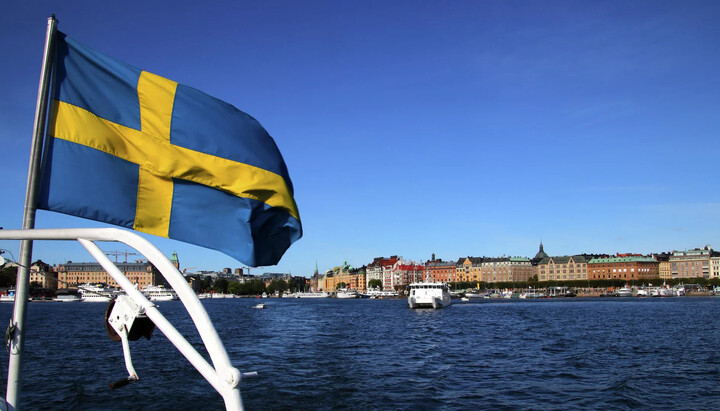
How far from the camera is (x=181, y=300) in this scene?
174 inches

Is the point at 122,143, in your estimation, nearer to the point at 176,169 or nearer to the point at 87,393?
the point at 176,169

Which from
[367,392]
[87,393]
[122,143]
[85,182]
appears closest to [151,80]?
[122,143]

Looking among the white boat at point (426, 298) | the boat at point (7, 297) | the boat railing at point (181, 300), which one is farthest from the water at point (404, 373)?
the boat at point (7, 297)

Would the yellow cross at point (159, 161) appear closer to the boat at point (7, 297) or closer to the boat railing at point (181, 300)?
the boat railing at point (181, 300)

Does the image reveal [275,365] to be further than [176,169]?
Yes

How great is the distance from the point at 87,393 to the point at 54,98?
1632 cm

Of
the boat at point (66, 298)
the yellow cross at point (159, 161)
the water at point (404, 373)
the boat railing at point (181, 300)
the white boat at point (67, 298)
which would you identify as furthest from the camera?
the white boat at point (67, 298)

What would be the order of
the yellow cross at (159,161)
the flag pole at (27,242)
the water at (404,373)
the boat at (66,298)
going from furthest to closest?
1. the boat at (66,298)
2. the water at (404,373)
3. the yellow cross at (159,161)
4. the flag pole at (27,242)

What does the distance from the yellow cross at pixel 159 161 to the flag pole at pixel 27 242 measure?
2.00 ft

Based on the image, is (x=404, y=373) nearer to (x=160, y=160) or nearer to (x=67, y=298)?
(x=160, y=160)

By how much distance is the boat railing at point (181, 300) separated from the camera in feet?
15.1

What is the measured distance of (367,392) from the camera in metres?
19.1

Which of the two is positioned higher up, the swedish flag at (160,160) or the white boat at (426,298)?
the swedish flag at (160,160)

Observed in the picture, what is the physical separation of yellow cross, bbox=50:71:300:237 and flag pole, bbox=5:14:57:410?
2.00ft
